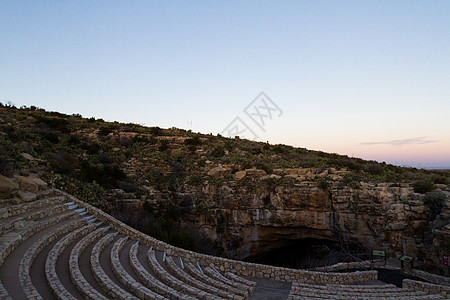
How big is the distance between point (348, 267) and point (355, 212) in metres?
3.32

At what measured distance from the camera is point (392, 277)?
1195cm

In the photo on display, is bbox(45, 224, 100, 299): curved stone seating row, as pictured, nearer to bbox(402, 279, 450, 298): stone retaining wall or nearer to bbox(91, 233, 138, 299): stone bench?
bbox(91, 233, 138, 299): stone bench

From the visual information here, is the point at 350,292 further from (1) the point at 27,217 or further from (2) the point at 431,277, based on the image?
(1) the point at 27,217

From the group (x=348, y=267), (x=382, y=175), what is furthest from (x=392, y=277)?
(x=382, y=175)

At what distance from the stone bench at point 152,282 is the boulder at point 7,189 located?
17.3ft

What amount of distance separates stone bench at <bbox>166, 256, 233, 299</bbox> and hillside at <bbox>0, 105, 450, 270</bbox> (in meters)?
2.92

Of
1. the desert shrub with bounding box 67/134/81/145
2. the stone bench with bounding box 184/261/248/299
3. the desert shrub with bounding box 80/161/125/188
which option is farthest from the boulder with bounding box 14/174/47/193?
the desert shrub with bounding box 67/134/81/145

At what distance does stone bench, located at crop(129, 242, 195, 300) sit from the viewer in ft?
22.3

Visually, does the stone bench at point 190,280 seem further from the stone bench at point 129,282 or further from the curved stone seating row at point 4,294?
the curved stone seating row at point 4,294

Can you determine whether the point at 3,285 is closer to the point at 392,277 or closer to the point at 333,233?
the point at 392,277

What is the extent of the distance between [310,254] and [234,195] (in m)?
6.89

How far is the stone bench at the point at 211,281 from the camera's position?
7.97m

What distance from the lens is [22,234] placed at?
26.9 feet

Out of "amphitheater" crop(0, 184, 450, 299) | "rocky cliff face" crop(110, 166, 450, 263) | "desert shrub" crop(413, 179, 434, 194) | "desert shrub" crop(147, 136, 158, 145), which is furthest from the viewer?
"desert shrub" crop(147, 136, 158, 145)
